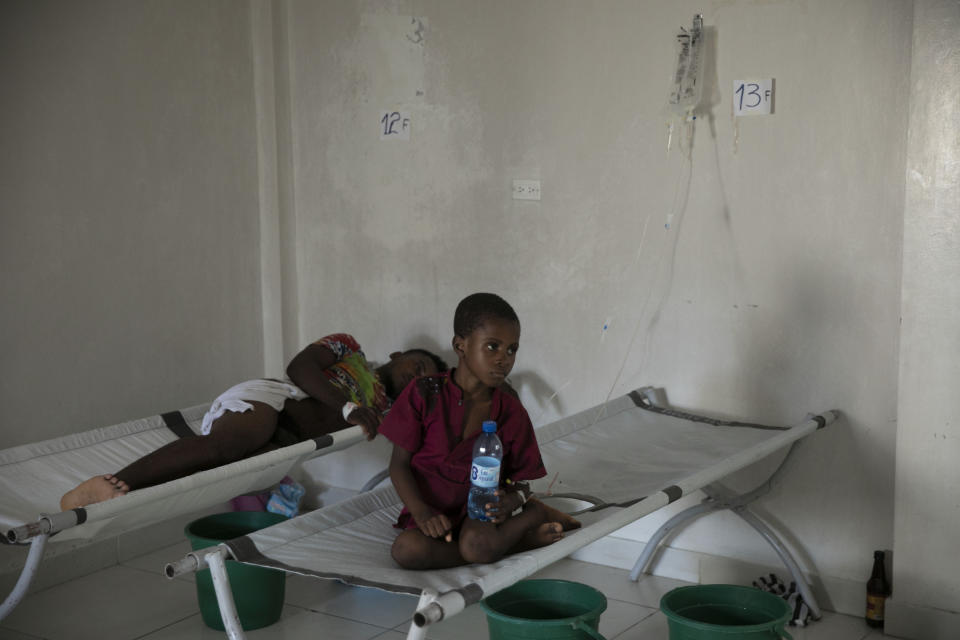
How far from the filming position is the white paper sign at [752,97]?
3240mm

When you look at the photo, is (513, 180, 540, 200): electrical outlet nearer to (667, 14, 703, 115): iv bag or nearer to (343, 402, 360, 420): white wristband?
(667, 14, 703, 115): iv bag

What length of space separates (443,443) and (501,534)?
0.93 ft

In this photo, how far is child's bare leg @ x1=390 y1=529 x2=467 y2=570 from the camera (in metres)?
2.20

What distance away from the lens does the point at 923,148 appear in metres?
2.92

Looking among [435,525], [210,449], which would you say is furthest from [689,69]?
[210,449]

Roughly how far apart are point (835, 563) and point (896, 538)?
0.96 ft

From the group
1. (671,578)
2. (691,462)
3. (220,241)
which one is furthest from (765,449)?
(220,241)

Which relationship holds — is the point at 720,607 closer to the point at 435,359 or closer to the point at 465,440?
the point at 465,440

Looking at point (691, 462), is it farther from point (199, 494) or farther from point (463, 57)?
point (463, 57)

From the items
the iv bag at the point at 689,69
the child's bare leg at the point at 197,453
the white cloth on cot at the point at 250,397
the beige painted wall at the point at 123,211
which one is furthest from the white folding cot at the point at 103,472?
the iv bag at the point at 689,69

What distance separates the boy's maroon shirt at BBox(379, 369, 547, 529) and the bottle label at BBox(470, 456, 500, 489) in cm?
18

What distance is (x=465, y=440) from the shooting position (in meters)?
2.43

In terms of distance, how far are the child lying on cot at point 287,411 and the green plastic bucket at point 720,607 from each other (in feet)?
3.54

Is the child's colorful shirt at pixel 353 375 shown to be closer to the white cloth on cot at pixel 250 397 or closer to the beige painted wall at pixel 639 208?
the white cloth on cot at pixel 250 397
